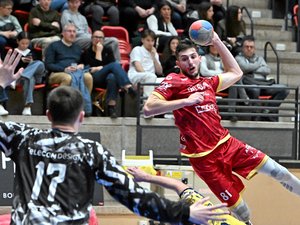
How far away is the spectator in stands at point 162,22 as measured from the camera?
14148 mm

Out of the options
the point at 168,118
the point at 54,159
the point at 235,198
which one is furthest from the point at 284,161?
the point at 54,159

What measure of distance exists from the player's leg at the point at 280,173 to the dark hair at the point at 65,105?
372 cm

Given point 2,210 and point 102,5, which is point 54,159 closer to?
point 2,210

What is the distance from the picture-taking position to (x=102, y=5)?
14.3m

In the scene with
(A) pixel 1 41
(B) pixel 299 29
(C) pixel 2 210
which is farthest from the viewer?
(B) pixel 299 29

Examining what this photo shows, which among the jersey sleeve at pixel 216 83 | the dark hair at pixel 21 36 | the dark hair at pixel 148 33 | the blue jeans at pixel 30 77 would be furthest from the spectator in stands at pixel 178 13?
the jersey sleeve at pixel 216 83

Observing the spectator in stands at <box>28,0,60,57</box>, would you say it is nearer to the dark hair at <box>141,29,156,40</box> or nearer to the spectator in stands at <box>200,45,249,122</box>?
the dark hair at <box>141,29,156,40</box>

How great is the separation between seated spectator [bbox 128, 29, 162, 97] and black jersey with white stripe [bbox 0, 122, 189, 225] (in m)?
8.20

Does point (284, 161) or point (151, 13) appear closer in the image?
point (284, 161)

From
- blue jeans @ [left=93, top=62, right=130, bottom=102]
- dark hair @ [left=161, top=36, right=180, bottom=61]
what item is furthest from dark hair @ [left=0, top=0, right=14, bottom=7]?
dark hair @ [left=161, top=36, right=180, bottom=61]

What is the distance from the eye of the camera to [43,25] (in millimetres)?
12938

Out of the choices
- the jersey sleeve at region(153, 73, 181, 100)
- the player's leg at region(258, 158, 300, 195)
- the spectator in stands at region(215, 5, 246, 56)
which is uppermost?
the spectator in stands at region(215, 5, 246, 56)

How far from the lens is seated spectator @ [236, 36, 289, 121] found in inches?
522

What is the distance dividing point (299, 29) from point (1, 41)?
6.14 m
